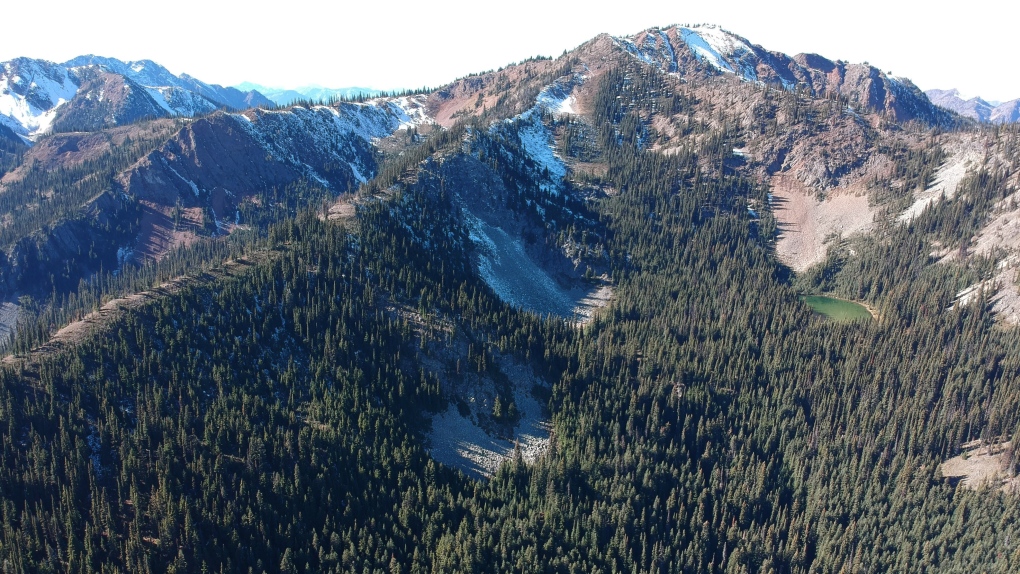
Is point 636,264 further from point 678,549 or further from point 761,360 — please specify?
point 678,549

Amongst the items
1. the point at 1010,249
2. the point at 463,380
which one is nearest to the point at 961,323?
the point at 1010,249

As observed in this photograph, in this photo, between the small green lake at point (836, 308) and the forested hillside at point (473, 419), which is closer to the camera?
the forested hillside at point (473, 419)

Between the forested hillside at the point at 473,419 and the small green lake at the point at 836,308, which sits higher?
the small green lake at the point at 836,308

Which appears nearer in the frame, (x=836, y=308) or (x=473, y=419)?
(x=473, y=419)

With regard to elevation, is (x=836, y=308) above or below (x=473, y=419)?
above
